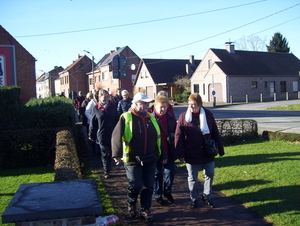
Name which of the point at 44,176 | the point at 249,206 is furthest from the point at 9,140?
the point at 249,206

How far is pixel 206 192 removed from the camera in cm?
502

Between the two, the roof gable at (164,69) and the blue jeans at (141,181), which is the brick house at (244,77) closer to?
the roof gable at (164,69)

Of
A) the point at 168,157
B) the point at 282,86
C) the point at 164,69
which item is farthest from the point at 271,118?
the point at 164,69

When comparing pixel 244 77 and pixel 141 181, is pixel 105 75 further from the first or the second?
pixel 141 181

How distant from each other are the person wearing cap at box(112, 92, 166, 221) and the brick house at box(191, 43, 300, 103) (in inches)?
1369

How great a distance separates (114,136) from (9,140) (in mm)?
4521

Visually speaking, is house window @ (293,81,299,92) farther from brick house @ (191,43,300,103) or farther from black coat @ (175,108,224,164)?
black coat @ (175,108,224,164)

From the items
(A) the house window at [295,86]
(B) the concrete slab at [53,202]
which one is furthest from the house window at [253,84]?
(B) the concrete slab at [53,202]

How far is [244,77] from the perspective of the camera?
41469 mm

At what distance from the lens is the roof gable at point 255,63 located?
1655 inches

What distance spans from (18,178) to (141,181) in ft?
12.6

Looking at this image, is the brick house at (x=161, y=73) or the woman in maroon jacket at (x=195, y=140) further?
the brick house at (x=161, y=73)

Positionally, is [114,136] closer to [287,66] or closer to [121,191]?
[121,191]

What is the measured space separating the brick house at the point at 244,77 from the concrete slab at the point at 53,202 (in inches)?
1444
